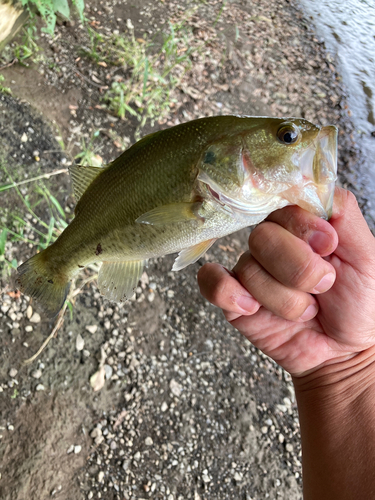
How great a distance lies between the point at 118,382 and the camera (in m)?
3.00

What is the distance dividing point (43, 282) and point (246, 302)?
931mm

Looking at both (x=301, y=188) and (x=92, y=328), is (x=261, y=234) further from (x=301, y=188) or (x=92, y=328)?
(x=92, y=328)

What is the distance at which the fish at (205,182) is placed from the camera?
1377mm

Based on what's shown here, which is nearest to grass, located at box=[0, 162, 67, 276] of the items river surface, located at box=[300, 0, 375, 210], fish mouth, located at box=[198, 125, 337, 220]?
fish mouth, located at box=[198, 125, 337, 220]

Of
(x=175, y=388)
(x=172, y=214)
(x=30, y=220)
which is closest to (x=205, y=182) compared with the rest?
(x=172, y=214)

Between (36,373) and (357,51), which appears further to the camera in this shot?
(357,51)

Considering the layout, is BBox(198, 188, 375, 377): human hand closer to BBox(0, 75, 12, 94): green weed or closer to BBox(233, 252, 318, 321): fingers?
BBox(233, 252, 318, 321): fingers

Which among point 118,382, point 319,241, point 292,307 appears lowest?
point 118,382

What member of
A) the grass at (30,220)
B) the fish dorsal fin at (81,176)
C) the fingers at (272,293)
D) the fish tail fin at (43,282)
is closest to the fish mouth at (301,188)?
the fingers at (272,293)

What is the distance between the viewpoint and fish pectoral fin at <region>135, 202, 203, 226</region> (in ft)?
4.71

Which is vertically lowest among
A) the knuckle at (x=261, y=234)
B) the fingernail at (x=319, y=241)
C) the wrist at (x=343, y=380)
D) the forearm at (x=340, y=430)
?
the forearm at (x=340, y=430)

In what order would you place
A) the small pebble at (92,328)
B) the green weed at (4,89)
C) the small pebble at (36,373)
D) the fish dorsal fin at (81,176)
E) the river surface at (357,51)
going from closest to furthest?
the fish dorsal fin at (81,176)
the small pebble at (36,373)
the small pebble at (92,328)
the green weed at (4,89)
the river surface at (357,51)

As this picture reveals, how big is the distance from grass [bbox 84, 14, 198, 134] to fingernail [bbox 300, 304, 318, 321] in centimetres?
317

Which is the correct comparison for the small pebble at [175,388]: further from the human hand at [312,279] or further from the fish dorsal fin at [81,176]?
the fish dorsal fin at [81,176]
